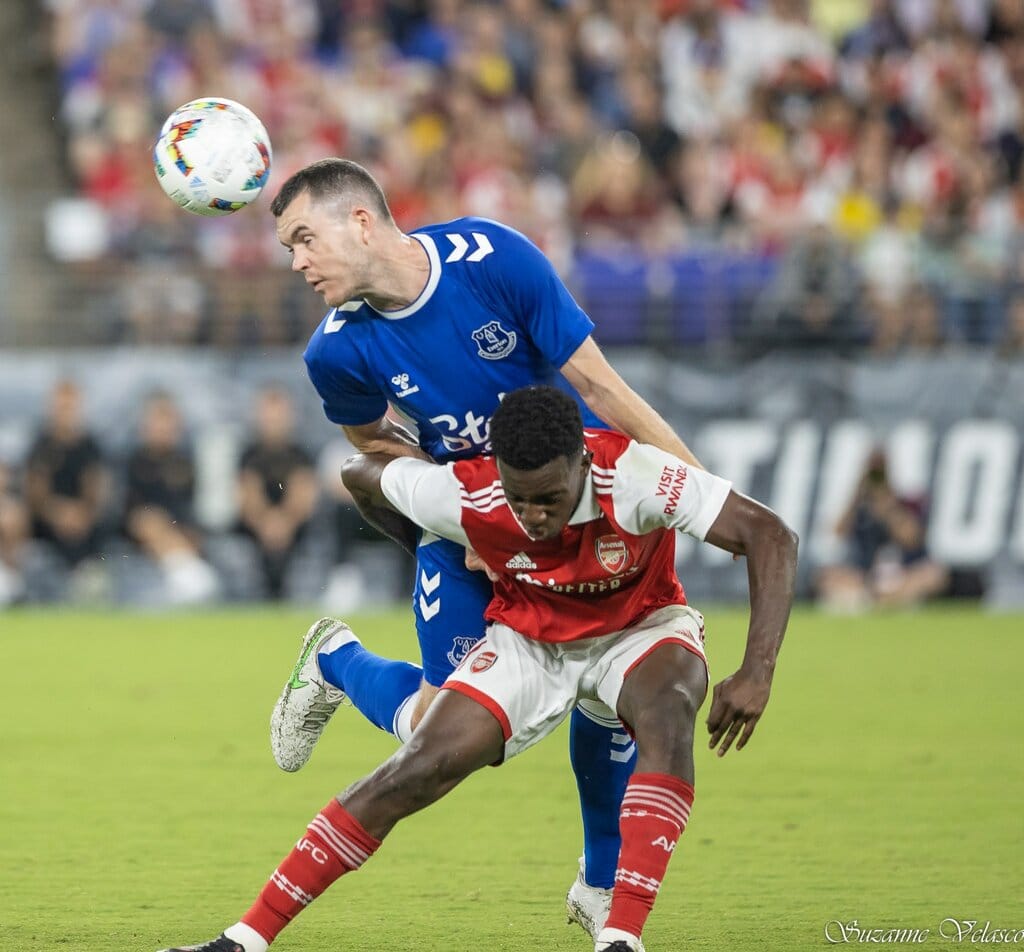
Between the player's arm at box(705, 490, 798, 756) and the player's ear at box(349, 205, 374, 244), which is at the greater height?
the player's ear at box(349, 205, 374, 244)

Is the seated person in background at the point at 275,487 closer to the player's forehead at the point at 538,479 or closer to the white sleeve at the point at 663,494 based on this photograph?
the white sleeve at the point at 663,494

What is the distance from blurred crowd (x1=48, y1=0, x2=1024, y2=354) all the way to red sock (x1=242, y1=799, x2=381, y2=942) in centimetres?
957

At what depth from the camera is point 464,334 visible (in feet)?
18.6

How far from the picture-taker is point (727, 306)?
14477 millimetres

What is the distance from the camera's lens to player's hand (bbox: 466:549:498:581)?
5.51 m

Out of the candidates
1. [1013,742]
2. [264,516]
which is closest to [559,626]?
[1013,742]

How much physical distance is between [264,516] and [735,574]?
12.1 feet

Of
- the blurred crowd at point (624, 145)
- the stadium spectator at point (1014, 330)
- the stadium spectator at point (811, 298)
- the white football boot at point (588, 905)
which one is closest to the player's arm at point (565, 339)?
the white football boot at point (588, 905)

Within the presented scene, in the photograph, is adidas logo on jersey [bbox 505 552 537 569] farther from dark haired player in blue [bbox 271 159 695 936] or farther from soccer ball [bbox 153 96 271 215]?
soccer ball [bbox 153 96 271 215]

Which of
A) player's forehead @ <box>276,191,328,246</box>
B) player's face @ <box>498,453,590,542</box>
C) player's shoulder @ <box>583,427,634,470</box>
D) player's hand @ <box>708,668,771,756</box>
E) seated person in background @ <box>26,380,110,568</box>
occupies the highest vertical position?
seated person in background @ <box>26,380,110,568</box>

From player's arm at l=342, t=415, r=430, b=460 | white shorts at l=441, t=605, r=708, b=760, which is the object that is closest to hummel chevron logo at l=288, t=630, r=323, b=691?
player's arm at l=342, t=415, r=430, b=460

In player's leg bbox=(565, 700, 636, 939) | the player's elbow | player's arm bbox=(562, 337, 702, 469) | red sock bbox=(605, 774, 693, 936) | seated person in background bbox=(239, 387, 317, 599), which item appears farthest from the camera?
seated person in background bbox=(239, 387, 317, 599)

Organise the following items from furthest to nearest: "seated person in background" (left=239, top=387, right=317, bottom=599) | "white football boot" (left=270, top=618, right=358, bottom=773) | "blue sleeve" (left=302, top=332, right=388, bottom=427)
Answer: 1. "seated person in background" (left=239, top=387, right=317, bottom=599)
2. "white football boot" (left=270, top=618, right=358, bottom=773)
3. "blue sleeve" (left=302, top=332, right=388, bottom=427)

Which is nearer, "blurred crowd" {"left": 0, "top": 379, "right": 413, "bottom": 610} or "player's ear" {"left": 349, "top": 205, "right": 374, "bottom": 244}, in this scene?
"player's ear" {"left": 349, "top": 205, "right": 374, "bottom": 244}
